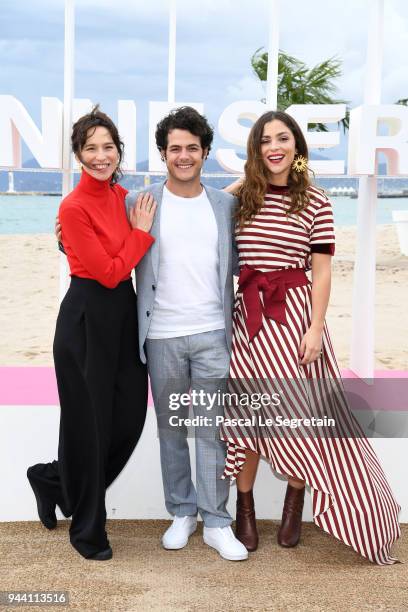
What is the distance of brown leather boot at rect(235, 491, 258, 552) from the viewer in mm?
2701

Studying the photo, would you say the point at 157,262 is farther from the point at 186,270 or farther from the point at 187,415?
the point at 187,415


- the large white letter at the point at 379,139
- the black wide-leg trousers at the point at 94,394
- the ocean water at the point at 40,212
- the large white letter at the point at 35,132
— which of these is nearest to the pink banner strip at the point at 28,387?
the black wide-leg trousers at the point at 94,394

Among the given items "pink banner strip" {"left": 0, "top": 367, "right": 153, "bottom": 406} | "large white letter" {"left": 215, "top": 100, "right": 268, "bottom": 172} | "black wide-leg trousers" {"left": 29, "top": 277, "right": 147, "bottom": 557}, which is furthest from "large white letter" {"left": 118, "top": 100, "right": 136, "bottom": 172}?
"pink banner strip" {"left": 0, "top": 367, "right": 153, "bottom": 406}

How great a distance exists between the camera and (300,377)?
2.55 metres

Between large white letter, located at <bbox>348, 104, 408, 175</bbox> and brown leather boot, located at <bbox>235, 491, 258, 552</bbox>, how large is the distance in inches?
61.3

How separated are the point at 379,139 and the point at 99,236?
1519mm

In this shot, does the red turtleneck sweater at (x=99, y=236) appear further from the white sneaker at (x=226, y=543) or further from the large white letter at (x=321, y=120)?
the large white letter at (x=321, y=120)

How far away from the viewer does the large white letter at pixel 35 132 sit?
3.19 metres

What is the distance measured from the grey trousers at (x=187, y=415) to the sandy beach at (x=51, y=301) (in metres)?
5.30

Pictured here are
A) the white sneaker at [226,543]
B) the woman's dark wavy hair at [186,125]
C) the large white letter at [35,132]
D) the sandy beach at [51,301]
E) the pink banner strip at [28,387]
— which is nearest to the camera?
the woman's dark wavy hair at [186,125]

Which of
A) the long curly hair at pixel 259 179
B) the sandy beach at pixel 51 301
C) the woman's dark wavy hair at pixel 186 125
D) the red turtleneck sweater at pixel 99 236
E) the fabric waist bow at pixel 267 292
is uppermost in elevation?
the woman's dark wavy hair at pixel 186 125

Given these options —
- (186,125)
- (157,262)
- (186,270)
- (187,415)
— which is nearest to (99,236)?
(157,262)

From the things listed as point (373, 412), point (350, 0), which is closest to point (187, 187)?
point (373, 412)

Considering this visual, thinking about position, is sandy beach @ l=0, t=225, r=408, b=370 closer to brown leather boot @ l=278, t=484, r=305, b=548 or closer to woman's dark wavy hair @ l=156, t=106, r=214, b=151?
brown leather boot @ l=278, t=484, r=305, b=548
